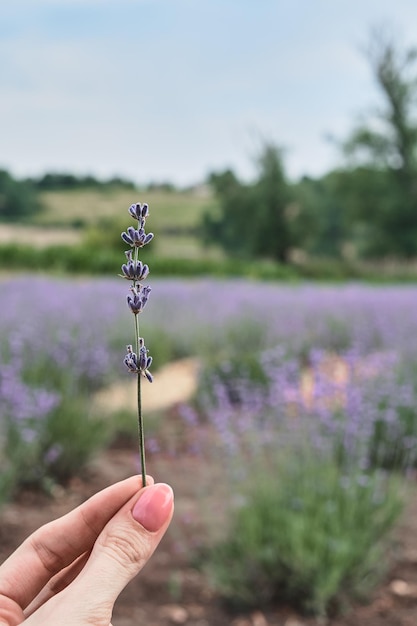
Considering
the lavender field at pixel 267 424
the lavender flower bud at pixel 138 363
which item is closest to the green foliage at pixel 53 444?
the lavender field at pixel 267 424

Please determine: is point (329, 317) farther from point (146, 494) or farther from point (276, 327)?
point (146, 494)

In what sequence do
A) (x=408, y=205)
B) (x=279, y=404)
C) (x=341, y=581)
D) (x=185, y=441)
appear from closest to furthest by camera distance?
(x=341, y=581) < (x=279, y=404) < (x=185, y=441) < (x=408, y=205)

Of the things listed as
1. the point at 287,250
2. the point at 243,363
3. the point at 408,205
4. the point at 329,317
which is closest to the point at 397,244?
the point at 408,205

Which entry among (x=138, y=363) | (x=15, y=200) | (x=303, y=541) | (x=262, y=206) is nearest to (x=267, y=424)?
(x=303, y=541)

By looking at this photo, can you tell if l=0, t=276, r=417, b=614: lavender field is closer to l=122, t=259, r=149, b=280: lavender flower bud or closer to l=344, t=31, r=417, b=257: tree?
l=122, t=259, r=149, b=280: lavender flower bud

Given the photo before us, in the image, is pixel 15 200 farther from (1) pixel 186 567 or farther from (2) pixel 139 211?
(2) pixel 139 211

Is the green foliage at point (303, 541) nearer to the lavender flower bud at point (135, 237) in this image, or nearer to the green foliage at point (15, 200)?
the lavender flower bud at point (135, 237)

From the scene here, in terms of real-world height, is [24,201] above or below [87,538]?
above
